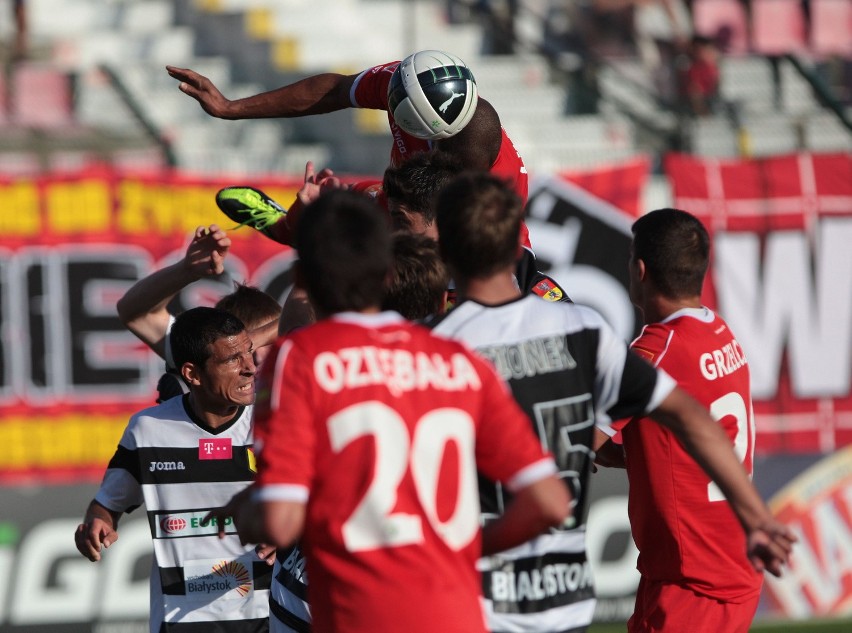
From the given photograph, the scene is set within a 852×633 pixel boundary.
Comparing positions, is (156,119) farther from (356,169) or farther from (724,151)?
(724,151)

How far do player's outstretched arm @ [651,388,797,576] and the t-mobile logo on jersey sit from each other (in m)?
2.22

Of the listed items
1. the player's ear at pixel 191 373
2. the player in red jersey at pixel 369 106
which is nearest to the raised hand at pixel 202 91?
the player in red jersey at pixel 369 106

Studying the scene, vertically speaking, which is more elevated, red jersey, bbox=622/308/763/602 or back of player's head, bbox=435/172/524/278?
back of player's head, bbox=435/172/524/278

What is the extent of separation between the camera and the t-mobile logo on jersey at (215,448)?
517 centimetres

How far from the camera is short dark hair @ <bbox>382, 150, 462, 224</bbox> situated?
435 centimetres

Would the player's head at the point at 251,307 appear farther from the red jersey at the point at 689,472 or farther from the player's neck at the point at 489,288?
the player's neck at the point at 489,288

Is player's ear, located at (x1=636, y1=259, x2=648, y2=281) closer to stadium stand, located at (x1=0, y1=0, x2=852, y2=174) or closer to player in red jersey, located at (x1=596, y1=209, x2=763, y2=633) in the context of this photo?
player in red jersey, located at (x1=596, y1=209, x2=763, y2=633)

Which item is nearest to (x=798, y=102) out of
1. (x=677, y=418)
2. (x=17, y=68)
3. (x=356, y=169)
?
(x=356, y=169)

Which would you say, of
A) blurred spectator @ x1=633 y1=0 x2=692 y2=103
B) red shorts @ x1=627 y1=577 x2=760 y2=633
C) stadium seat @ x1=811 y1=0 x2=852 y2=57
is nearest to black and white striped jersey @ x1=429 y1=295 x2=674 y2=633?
red shorts @ x1=627 y1=577 x2=760 y2=633

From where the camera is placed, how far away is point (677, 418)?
3.51 metres

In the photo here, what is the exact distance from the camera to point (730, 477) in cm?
338

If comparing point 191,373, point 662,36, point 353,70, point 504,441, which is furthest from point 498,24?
point 504,441

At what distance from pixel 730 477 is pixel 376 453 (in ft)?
3.44

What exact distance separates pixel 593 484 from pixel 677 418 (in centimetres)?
650
